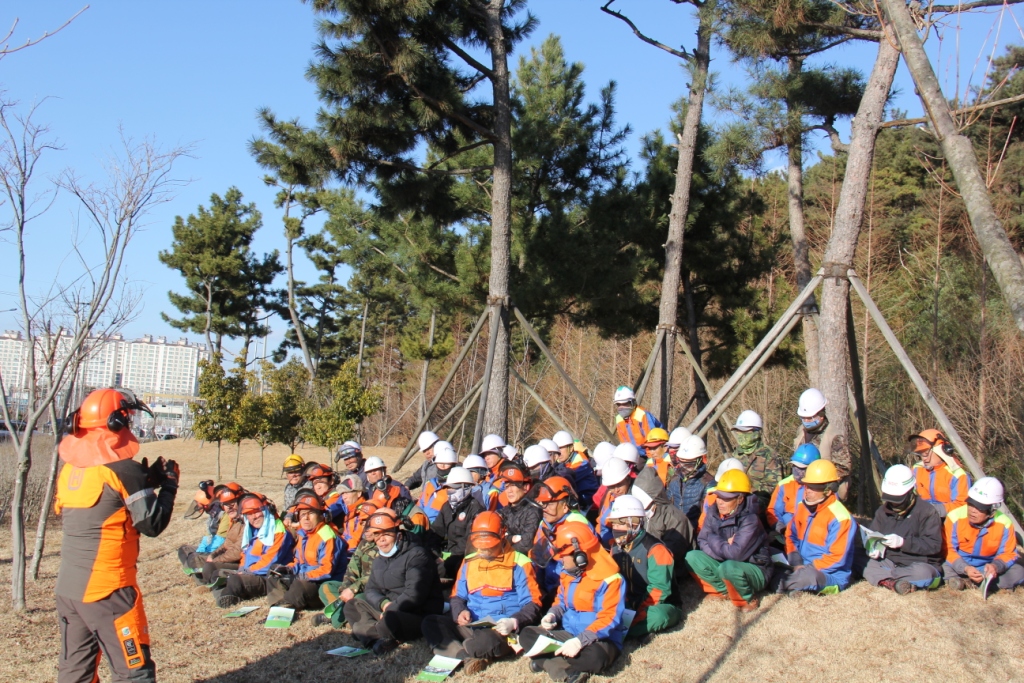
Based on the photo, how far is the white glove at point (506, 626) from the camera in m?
5.88

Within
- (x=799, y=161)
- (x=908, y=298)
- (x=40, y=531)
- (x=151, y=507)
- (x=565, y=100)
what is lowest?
A: (x=40, y=531)

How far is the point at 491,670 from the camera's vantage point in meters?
5.72

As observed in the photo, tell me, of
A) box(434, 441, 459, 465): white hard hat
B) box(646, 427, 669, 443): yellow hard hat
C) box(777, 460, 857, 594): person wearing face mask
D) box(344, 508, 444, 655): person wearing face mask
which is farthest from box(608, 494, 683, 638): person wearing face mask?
box(434, 441, 459, 465): white hard hat

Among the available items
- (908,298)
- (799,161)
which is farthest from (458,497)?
(908,298)

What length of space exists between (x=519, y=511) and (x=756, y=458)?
237 centimetres

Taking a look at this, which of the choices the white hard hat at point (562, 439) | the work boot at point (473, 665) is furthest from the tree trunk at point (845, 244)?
the work boot at point (473, 665)

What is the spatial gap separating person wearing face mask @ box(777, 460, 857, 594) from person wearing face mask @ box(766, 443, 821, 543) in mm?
294

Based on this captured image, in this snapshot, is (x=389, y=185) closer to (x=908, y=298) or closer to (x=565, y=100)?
(x=565, y=100)

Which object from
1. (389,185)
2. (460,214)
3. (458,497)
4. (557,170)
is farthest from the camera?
(557,170)

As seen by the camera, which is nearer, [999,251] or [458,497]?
[999,251]

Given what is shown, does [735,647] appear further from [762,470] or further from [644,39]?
[644,39]

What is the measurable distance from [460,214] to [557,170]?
9.41 feet

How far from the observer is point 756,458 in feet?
25.8

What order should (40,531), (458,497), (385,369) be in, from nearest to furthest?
(40,531) → (458,497) → (385,369)
